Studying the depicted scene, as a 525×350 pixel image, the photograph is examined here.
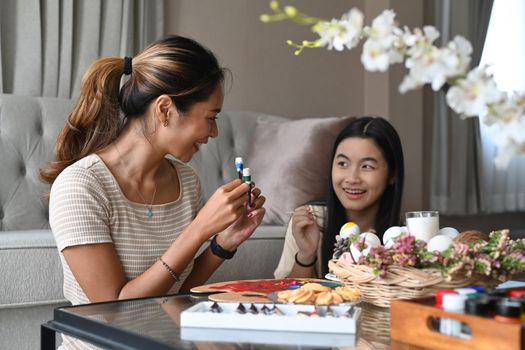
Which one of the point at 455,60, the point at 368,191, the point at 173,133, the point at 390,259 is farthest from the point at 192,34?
the point at 455,60

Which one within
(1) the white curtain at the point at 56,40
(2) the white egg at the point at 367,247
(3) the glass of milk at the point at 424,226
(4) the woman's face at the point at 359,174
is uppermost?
(1) the white curtain at the point at 56,40

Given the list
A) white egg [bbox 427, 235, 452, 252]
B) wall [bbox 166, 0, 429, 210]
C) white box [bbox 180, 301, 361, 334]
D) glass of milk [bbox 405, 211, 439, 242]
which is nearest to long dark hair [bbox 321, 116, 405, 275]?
glass of milk [bbox 405, 211, 439, 242]

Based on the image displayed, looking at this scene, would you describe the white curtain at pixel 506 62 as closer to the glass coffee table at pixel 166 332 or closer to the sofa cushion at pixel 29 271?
the sofa cushion at pixel 29 271

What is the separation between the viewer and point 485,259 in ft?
3.84

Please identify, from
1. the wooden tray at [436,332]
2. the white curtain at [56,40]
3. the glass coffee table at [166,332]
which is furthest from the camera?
the white curtain at [56,40]

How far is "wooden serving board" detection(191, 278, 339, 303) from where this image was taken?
1.27 meters

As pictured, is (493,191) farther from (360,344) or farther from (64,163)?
(360,344)

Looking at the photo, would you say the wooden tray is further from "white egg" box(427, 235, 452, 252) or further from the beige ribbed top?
the beige ribbed top

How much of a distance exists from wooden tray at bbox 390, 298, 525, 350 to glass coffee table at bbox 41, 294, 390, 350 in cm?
6

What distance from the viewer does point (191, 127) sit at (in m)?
1.76

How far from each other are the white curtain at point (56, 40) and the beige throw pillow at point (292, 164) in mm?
767

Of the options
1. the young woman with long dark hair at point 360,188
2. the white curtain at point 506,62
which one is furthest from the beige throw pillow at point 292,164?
the white curtain at point 506,62

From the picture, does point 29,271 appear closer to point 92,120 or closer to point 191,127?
point 92,120

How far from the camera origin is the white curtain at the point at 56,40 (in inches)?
124
